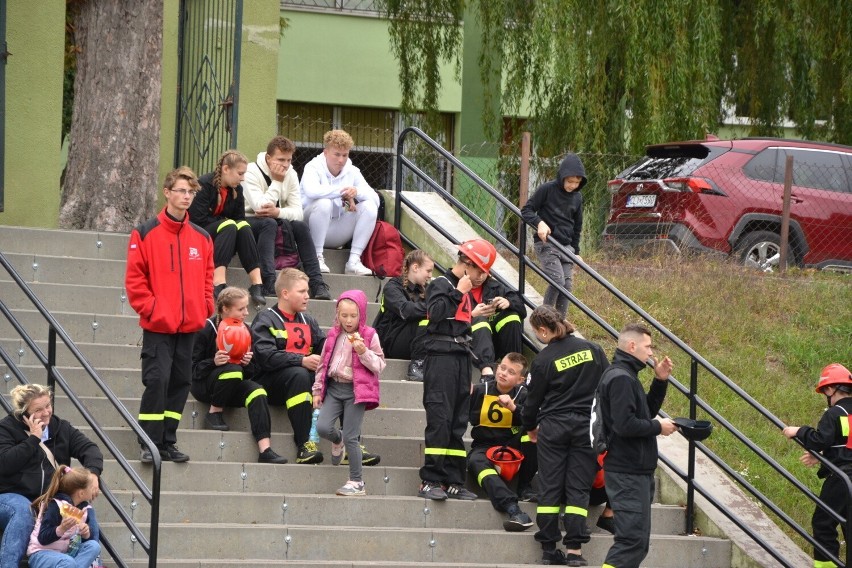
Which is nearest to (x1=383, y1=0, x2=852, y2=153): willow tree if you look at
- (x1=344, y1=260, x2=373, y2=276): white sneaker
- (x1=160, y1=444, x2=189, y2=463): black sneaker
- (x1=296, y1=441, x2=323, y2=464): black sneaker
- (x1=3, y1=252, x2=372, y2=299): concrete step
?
(x1=344, y1=260, x2=373, y2=276): white sneaker

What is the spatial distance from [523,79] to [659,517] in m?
9.79

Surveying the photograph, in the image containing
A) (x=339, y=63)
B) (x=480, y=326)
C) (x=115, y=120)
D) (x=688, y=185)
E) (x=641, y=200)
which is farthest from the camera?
(x=339, y=63)

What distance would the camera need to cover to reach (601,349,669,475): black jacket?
7.98m

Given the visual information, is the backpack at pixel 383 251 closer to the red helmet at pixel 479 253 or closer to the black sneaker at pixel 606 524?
the red helmet at pixel 479 253

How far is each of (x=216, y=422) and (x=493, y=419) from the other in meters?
1.87

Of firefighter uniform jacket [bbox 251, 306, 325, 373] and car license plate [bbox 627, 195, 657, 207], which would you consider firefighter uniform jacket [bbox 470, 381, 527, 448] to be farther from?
car license plate [bbox 627, 195, 657, 207]

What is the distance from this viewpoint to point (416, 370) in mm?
10031

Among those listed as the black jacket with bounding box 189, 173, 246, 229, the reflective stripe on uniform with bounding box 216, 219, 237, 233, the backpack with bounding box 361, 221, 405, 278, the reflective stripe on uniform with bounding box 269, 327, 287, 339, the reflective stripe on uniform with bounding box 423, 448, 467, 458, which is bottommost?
the reflective stripe on uniform with bounding box 423, 448, 467, 458

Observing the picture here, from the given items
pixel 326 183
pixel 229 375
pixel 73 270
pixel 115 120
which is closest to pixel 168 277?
pixel 229 375

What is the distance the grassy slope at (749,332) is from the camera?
10656 mm

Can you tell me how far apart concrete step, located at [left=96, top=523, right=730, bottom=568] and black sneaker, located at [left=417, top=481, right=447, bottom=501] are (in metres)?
0.22

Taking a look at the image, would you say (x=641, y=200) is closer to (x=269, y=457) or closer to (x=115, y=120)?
(x=115, y=120)

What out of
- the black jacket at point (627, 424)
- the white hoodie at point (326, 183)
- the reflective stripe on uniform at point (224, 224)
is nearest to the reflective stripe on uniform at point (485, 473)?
the black jacket at point (627, 424)

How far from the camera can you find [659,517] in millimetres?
9188
